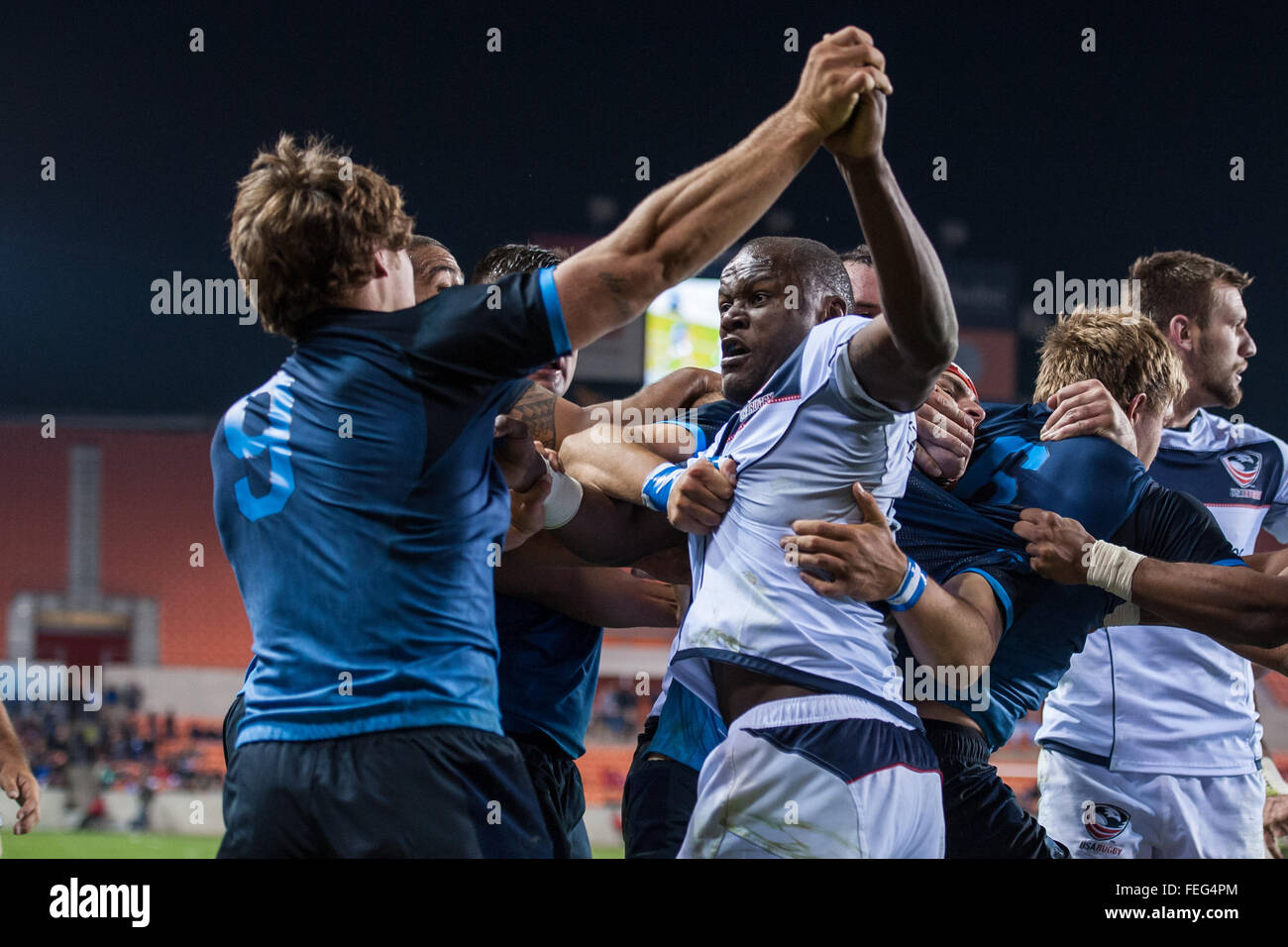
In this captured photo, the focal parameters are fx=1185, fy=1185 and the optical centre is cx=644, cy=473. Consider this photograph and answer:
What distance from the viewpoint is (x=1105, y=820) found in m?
4.18

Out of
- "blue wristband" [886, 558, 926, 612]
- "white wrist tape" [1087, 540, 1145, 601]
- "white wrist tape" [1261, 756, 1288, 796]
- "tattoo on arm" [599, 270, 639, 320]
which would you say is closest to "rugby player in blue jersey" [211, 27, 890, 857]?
"tattoo on arm" [599, 270, 639, 320]

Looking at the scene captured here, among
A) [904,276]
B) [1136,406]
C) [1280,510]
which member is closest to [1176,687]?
[1280,510]

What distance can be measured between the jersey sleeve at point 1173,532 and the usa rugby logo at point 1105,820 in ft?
4.37

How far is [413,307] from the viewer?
2.11 m

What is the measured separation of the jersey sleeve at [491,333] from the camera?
2004mm

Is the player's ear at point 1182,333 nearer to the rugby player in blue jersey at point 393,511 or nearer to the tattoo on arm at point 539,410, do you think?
the tattoo on arm at point 539,410

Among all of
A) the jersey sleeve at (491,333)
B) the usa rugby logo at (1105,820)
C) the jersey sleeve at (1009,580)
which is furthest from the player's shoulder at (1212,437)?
the jersey sleeve at (491,333)

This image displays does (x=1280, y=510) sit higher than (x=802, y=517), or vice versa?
(x=802, y=517)

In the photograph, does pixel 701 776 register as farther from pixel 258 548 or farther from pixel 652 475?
pixel 258 548

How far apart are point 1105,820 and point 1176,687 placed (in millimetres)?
580

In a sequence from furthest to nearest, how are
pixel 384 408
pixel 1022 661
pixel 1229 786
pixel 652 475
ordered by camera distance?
1. pixel 1229 786
2. pixel 1022 661
3. pixel 652 475
4. pixel 384 408

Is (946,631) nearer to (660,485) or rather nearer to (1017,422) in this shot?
(660,485)

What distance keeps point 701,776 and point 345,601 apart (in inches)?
A: 35.1
